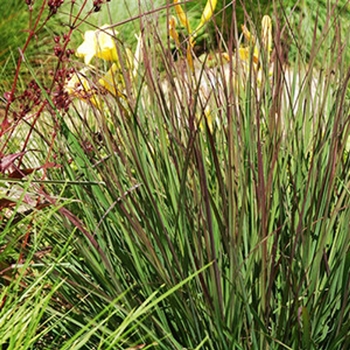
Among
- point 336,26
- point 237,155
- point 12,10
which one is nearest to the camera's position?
point 237,155

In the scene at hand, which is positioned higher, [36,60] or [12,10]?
[12,10]

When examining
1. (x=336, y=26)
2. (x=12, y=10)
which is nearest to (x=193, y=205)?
(x=336, y=26)

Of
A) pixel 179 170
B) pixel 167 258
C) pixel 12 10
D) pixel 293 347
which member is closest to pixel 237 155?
pixel 179 170

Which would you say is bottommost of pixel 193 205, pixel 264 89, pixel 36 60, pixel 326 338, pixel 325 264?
pixel 36 60

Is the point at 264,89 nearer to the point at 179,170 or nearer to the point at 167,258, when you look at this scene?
the point at 179,170

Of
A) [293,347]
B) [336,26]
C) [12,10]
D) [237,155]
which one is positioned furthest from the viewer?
[12,10]

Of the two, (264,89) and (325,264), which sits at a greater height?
(264,89)

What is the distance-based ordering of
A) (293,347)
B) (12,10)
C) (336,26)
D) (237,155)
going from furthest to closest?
1. (12,10)
2. (336,26)
3. (237,155)
4. (293,347)

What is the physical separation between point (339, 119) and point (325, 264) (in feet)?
0.92

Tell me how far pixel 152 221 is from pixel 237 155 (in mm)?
211

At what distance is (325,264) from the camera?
1.37 m

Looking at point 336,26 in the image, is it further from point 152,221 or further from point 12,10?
point 12,10

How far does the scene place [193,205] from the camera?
4.94ft

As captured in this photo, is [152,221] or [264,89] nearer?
[152,221]
